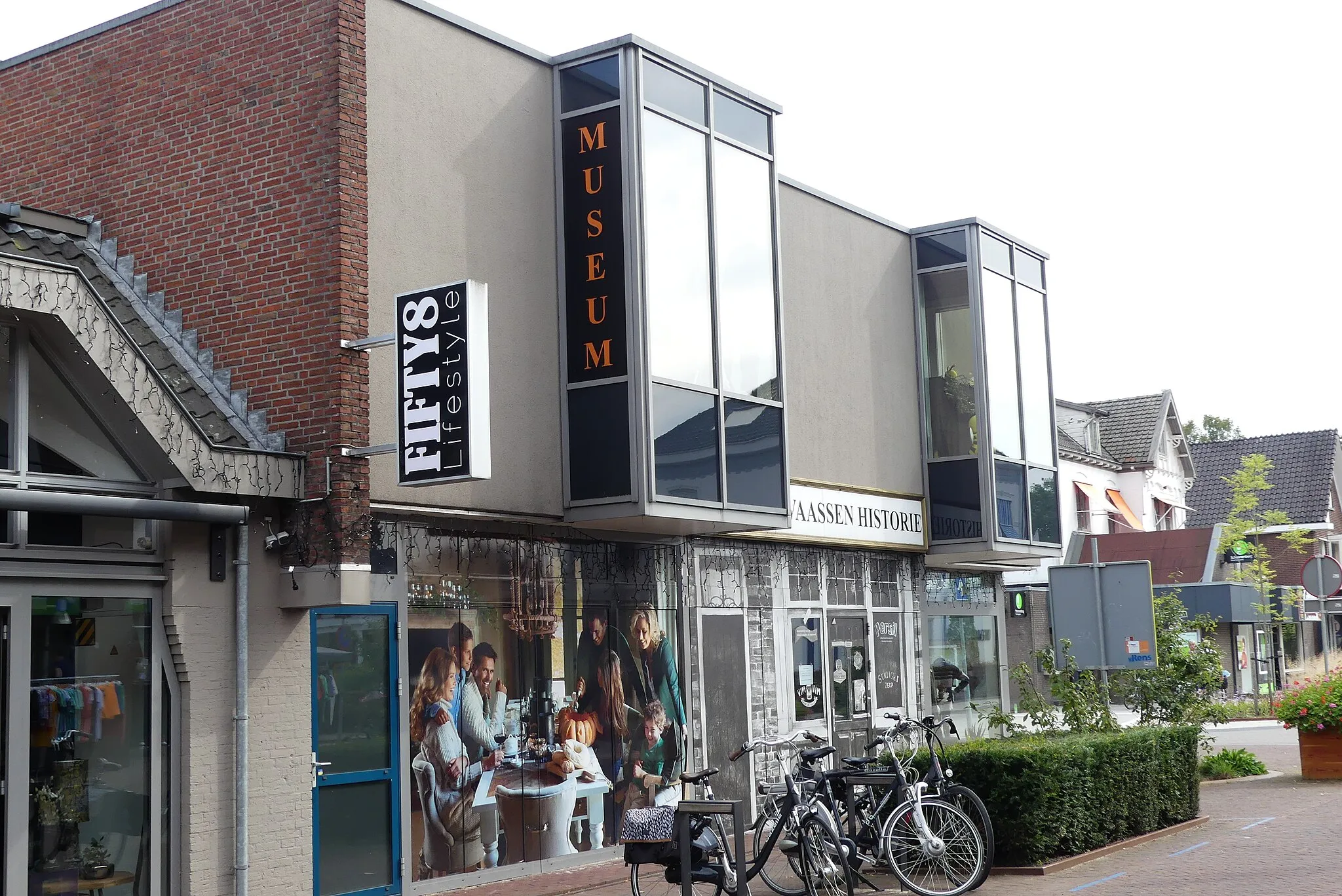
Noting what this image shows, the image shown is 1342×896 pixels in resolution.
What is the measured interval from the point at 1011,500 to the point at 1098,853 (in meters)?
7.65

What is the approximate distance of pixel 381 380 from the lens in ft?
37.6

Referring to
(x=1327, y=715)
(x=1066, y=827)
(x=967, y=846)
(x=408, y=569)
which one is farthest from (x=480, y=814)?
(x=1327, y=715)

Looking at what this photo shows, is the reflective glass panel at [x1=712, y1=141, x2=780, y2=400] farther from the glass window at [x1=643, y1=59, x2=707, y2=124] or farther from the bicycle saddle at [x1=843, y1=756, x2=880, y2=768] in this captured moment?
the bicycle saddle at [x1=843, y1=756, x2=880, y2=768]

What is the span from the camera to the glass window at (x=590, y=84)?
13.2 meters

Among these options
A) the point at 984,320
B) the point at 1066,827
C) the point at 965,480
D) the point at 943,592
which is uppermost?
the point at 984,320

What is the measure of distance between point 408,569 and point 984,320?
34.4ft

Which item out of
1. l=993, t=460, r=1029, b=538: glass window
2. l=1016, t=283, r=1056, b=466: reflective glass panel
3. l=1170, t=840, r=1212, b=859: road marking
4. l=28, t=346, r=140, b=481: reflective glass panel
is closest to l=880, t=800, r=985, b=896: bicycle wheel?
l=1170, t=840, r=1212, b=859: road marking

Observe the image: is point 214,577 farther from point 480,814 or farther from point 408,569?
point 480,814

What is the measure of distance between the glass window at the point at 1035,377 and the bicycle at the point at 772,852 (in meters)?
11.0

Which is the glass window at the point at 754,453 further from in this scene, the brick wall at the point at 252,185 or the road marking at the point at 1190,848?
the road marking at the point at 1190,848

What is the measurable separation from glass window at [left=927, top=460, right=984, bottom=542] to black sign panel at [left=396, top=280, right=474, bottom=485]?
418 inches

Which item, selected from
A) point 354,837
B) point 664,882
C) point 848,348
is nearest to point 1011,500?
point 848,348

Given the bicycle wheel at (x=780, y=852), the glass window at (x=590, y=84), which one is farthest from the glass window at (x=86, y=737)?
the glass window at (x=590, y=84)

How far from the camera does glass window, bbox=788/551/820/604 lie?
665 inches
